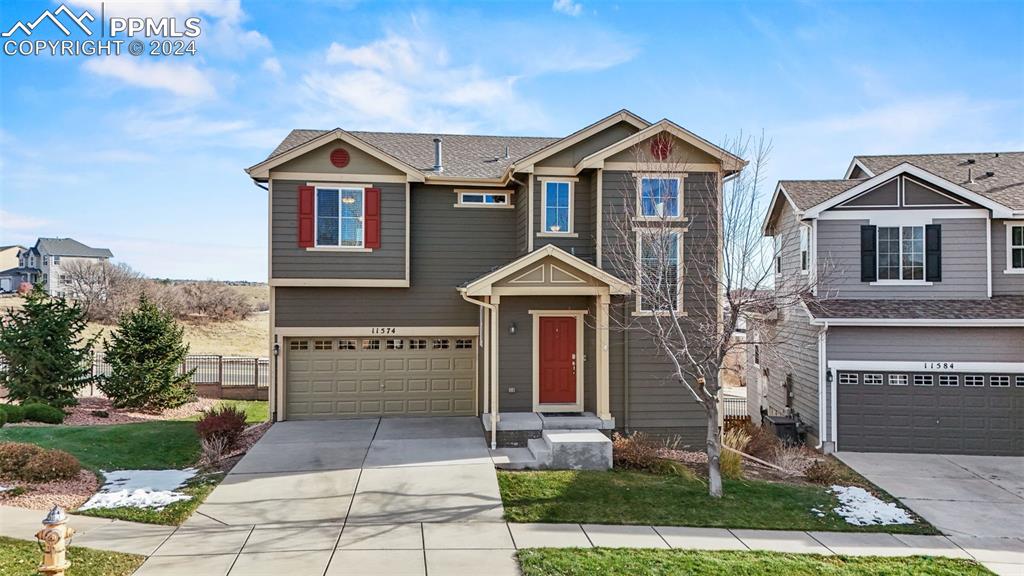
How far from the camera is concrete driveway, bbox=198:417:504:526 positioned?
313 inches

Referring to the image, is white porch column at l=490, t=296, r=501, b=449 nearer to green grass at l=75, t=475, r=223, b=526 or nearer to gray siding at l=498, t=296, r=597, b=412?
gray siding at l=498, t=296, r=597, b=412

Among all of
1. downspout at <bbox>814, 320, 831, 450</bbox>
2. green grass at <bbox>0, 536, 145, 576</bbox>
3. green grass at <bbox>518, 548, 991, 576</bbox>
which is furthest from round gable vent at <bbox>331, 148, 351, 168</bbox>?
downspout at <bbox>814, 320, 831, 450</bbox>

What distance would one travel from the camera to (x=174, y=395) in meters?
16.1

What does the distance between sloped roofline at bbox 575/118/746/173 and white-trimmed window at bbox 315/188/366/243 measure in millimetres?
5237

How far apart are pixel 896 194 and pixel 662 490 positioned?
31.8ft

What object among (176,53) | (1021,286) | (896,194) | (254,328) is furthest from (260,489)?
(254,328)

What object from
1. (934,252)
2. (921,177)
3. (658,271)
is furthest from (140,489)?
(921,177)

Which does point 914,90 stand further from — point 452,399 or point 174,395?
point 174,395

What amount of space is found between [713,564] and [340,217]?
10369mm

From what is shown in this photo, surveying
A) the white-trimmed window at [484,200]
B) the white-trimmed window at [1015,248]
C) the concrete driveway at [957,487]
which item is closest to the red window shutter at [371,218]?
the white-trimmed window at [484,200]

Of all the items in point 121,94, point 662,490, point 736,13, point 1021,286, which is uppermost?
point 736,13

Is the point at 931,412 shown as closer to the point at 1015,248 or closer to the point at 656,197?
the point at 1015,248

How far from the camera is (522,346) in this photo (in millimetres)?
13008

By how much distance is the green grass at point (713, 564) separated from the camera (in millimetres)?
6330
